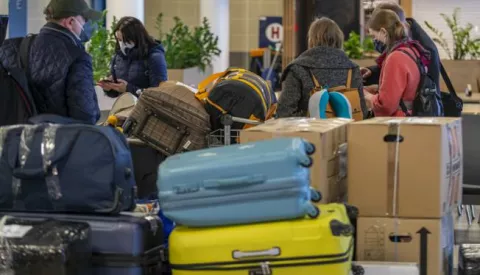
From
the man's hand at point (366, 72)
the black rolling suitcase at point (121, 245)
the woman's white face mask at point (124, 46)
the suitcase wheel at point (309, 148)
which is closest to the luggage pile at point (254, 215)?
the suitcase wheel at point (309, 148)

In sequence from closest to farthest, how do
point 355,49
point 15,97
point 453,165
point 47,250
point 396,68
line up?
point 47,250 < point 453,165 < point 15,97 < point 396,68 < point 355,49

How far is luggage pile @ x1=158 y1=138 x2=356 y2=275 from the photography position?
346cm

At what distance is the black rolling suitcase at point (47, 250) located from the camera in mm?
3463

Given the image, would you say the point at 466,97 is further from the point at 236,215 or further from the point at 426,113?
the point at 236,215

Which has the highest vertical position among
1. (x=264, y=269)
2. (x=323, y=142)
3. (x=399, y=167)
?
(x=323, y=142)

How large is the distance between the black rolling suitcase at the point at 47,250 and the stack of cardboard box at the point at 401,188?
1065mm

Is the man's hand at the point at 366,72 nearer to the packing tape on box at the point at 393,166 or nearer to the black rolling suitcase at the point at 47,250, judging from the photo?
the packing tape on box at the point at 393,166

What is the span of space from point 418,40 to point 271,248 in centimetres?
321

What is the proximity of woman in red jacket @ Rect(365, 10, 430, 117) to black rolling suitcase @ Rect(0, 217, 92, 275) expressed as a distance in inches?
99.5

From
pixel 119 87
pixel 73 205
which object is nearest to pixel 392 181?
pixel 73 205

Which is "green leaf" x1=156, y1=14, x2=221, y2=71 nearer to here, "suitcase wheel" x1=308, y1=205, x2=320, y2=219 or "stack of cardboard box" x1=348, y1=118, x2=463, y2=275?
"stack of cardboard box" x1=348, y1=118, x2=463, y2=275

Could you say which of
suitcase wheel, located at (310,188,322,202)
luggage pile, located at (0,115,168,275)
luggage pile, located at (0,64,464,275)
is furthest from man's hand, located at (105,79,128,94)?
suitcase wheel, located at (310,188,322,202)

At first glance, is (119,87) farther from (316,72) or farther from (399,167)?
(399,167)

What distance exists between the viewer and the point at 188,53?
1300cm
